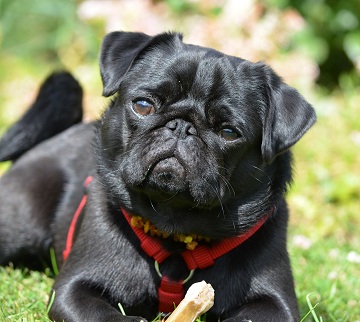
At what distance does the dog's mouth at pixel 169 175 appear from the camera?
2693mm

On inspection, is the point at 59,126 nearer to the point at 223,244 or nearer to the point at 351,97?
the point at 223,244

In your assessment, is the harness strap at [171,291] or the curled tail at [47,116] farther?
the curled tail at [47,116]

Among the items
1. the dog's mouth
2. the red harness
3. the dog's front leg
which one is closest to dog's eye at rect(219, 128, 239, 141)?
the dog's mouth

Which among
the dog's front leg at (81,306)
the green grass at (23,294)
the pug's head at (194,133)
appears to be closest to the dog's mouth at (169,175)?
the pug's head at (194,133)

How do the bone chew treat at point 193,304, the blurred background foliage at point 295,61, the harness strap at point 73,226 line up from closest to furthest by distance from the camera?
the bone chew treat at point 193,304 < the harness strap at point 73,226 < the blurred background foliage at point 295,61

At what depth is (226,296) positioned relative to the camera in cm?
291

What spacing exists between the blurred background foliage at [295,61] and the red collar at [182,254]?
700 mm

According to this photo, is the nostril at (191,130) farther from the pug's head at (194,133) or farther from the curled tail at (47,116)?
the curled tail at (47,116)

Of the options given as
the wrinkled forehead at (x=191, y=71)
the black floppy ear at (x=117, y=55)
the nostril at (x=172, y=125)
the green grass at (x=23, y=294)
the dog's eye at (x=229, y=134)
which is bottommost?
the green grass at (x=23, y=294)

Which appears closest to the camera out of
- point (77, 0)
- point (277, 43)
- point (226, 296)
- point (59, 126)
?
point (226, 296)

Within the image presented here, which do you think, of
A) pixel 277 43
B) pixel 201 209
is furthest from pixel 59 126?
pixel 277 43

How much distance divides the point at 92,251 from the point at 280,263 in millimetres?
787

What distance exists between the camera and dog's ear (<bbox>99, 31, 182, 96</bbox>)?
9.71ft

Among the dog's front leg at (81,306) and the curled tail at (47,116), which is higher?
the dog's front leg at (81,306)
